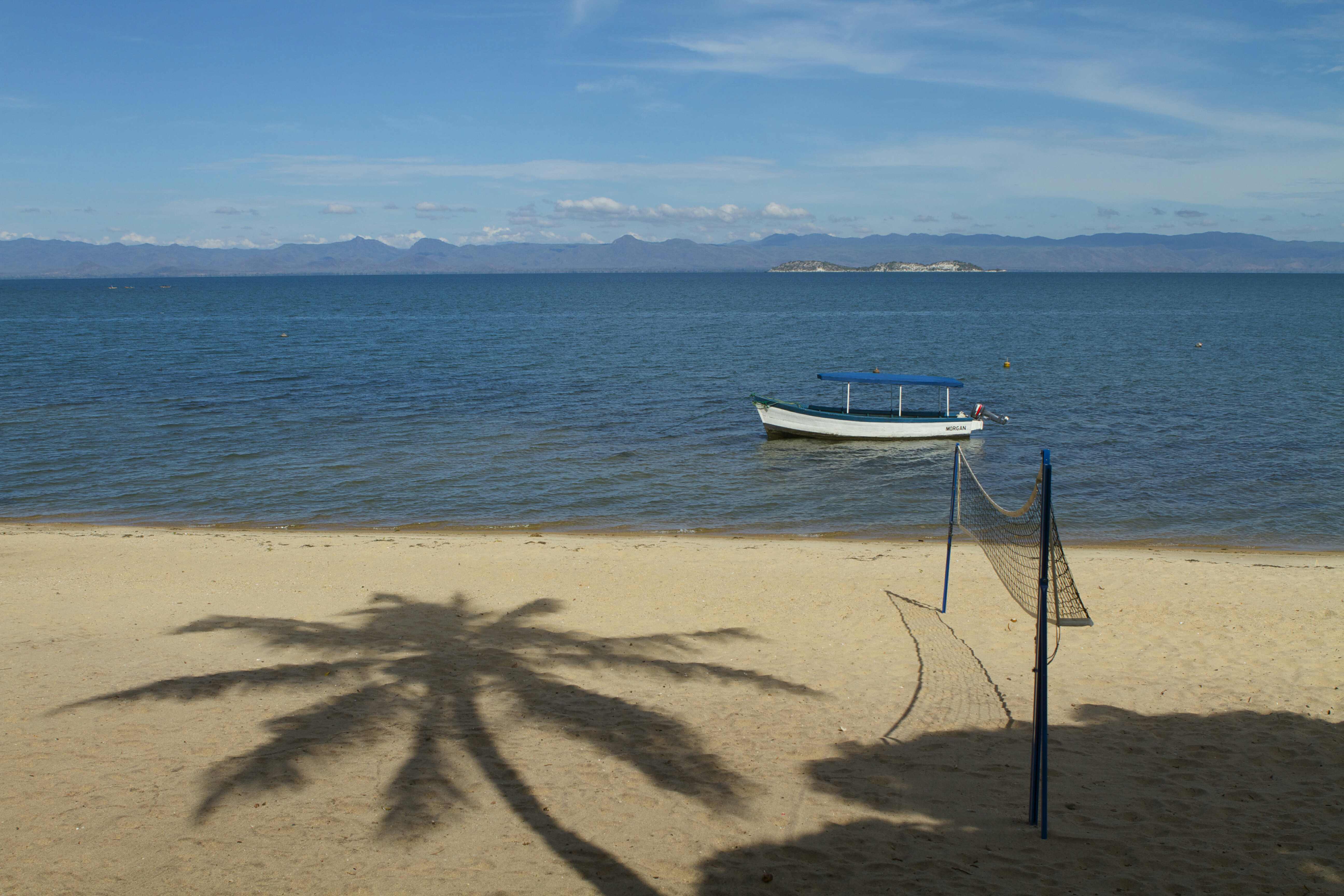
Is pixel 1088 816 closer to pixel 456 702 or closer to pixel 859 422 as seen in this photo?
pixel 456 702

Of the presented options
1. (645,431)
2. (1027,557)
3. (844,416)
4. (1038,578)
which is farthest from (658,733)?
(645,431)

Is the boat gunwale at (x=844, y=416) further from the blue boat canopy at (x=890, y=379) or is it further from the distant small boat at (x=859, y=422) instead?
the blue boat canopy at (x=890, y=379)

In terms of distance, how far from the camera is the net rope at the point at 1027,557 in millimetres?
7527

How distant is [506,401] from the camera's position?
1448 inches

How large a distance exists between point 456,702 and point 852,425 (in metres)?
21.2

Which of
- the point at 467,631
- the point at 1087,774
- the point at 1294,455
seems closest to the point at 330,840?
the point at 467,631

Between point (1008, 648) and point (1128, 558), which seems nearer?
point (1008, 648)

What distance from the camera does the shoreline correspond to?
59.3 ft

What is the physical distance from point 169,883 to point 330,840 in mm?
1077

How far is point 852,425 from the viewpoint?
28953mm

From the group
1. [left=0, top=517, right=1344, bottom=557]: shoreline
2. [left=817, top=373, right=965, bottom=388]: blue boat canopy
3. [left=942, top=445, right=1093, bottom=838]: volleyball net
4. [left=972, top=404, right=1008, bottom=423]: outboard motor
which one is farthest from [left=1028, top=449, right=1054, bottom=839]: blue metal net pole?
[left=972, top=404, right=1008, bottom=423]: outboard motor

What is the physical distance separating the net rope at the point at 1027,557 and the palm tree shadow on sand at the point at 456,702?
2.91 m

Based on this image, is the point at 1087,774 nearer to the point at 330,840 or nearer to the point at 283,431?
the point at 330,840

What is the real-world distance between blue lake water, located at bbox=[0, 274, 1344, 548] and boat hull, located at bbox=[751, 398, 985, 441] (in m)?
0.54
